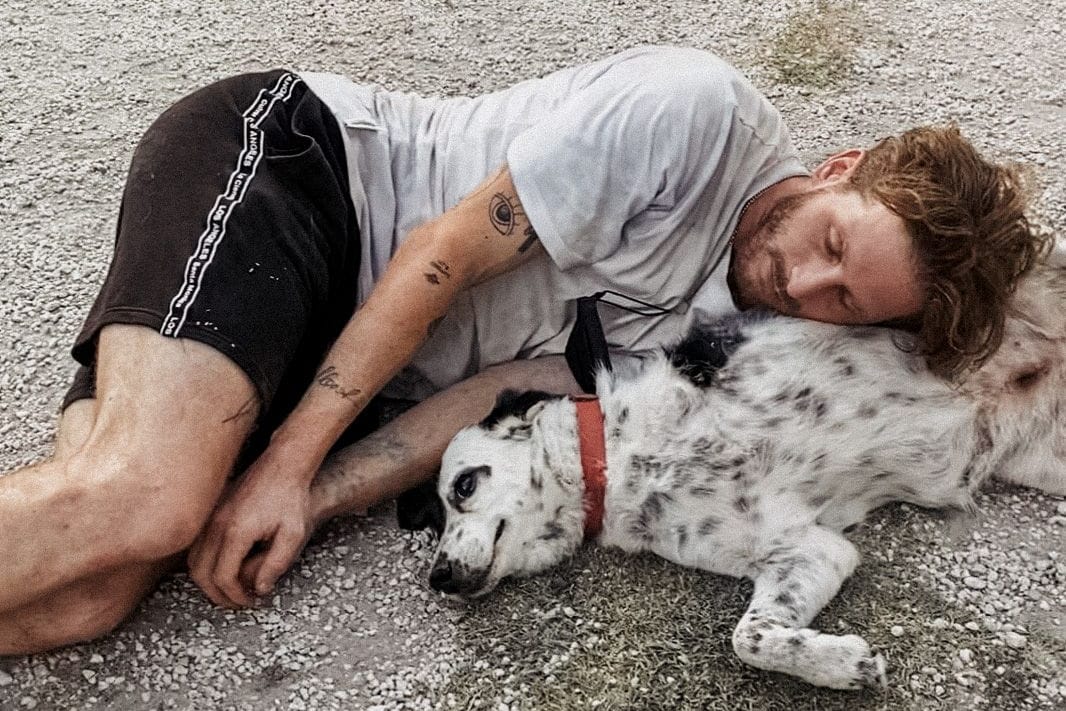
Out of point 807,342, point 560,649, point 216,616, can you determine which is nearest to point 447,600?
point 560,649

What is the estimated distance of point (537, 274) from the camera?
3.32 meters

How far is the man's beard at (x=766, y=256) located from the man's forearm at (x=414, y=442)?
1.89ft

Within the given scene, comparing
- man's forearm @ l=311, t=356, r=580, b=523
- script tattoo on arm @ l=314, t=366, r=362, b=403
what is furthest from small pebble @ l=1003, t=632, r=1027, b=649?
script tattoo on arm @ l=314, t=366, r=362, b=403

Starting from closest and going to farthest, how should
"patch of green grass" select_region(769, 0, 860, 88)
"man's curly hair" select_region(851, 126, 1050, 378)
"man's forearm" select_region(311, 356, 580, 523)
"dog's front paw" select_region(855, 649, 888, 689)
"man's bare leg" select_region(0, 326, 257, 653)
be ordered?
"man's bare leg" select_region(0, 326, 257, 653)
"dog's front paw" select_region(855, 649, 888, 689)
"man's curly hair" select_region(851, 126, 1050, 378)
"man's forearm" select_region(311, 356, 580, 523)
"patch of green grass" select_region(769, 0, 860, 88)

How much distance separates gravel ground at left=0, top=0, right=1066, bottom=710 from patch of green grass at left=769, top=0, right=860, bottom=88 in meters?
0.01

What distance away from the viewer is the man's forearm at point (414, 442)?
3.26 metres

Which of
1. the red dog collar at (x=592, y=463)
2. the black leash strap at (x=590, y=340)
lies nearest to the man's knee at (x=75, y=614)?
the red dog collar at (x=592, y=463)

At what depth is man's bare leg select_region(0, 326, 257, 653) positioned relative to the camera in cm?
265

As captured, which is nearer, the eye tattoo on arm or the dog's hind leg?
the dog's hind leg

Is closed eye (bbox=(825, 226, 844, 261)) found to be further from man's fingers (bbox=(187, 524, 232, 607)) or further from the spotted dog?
man's fingers (bbox=(187, 524, 232, 607))

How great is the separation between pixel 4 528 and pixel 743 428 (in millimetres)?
1866

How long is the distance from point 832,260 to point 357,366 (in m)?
1.29

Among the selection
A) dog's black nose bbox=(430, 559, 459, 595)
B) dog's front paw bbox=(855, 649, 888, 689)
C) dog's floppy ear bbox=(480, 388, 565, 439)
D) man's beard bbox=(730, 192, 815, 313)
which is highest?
man's beard bbox=(730, 192, 815, 313)

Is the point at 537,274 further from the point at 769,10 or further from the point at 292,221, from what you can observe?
the point at 769,10
